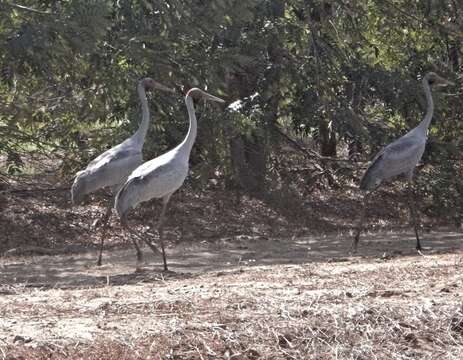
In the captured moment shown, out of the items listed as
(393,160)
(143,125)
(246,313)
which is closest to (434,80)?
(393,160)

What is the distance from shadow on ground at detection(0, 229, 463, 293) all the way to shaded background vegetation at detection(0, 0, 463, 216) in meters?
1.72

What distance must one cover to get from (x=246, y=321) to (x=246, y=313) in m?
0.24

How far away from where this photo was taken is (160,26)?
14.6 metres

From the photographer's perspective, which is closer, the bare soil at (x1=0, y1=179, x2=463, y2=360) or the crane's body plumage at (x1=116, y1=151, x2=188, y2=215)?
the bare soil at (x1=0, y1=179, x2=463, y2=360)

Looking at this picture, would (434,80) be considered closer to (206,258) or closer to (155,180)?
(206,258)

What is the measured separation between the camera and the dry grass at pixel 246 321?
7.62 m

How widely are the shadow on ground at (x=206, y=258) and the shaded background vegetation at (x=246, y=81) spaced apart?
1722mm

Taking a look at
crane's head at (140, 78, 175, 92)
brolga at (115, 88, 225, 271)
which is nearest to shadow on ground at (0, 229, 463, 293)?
brolga at (115, 88, 225, 271)

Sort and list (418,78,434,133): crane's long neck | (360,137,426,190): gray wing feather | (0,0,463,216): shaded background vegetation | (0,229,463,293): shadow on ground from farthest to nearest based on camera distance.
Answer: (418,78,434,133): crane's long neck
(0,0,463,216): shaded background vegetation
(360,137,426,190): gray wing feather
(0,229,463,293): shadow on ground

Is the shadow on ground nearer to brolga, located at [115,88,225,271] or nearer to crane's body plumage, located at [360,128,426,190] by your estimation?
brolga, located at [115,88,225,271]

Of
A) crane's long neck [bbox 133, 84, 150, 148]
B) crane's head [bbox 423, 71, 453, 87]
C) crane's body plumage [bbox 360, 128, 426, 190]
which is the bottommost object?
crane's body plumage [bbox 360, 128, 426, 190]

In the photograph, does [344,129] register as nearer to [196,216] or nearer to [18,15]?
[196,216]

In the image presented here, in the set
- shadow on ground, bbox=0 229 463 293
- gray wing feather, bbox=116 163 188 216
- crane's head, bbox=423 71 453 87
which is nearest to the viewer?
shadow on ground, bbox=0 229 463 293

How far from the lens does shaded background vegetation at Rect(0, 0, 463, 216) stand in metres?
13.9
